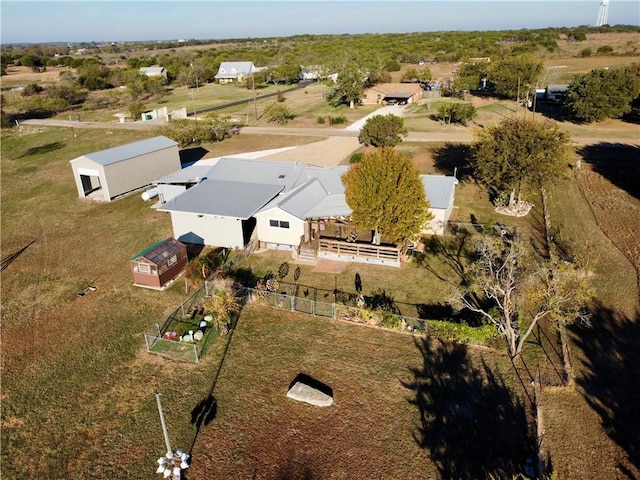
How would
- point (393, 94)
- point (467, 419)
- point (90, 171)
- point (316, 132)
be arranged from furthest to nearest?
point (393, 94) < point (316, 132) < point (90, 171) < point (467, 419)

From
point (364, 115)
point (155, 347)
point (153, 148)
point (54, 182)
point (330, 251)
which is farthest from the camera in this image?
point (364, 115)

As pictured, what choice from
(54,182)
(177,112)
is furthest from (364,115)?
(54,182)

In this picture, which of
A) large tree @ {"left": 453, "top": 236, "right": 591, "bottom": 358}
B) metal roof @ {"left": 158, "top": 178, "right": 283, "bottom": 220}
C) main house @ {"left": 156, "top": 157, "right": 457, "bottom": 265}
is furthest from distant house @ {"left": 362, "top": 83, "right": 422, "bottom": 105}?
large tree @ {"left": 453, "top": 236, "right": 591, "bottom": 358}

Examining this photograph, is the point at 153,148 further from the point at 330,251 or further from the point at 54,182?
the point at 330,251

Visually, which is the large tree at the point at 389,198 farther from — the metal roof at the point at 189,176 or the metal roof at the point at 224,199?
the metal roof at the point at 189,176

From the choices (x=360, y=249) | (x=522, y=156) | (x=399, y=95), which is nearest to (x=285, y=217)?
(x=360, y=249)

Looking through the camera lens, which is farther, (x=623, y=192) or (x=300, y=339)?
(x=623, y=192)

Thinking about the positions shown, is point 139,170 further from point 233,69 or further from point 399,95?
point 233,69
